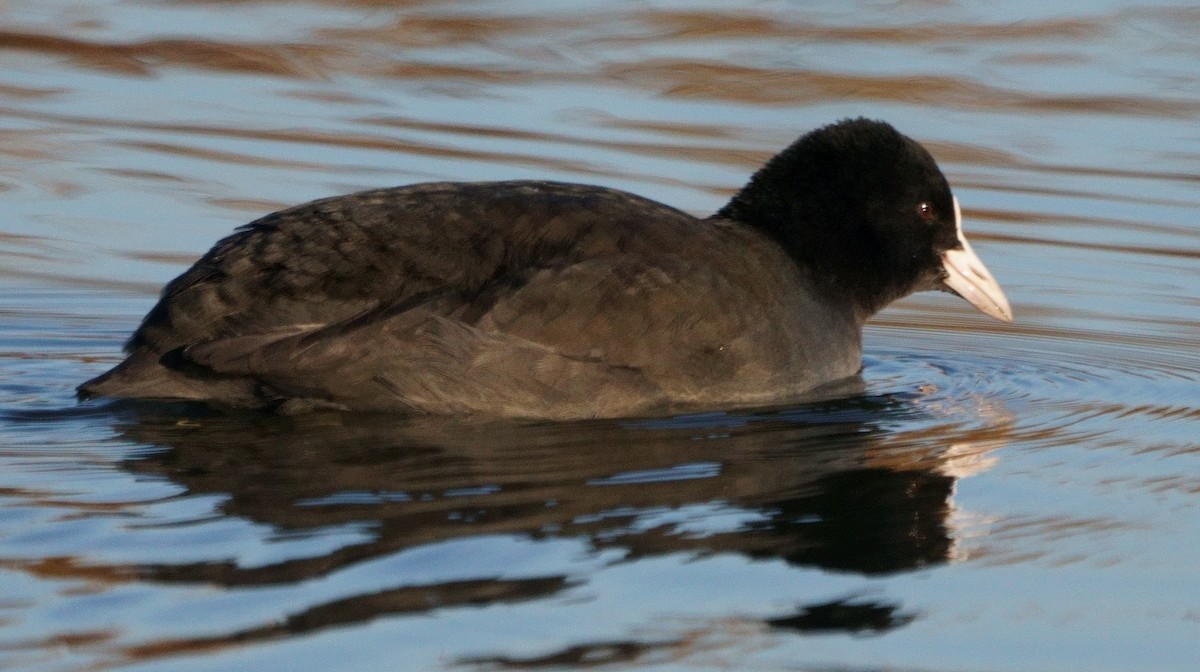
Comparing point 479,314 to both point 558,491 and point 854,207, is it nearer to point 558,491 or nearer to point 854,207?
point 558,491

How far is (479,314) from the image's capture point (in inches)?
242

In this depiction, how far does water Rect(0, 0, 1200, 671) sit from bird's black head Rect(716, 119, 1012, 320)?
433mm

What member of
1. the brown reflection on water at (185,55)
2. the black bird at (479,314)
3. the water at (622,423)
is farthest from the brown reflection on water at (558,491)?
the brown reflection on water at (185,55)

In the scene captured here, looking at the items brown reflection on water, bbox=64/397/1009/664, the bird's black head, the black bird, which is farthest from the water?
the bird's black head

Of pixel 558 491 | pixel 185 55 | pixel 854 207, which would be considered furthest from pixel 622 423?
pixel 185 55

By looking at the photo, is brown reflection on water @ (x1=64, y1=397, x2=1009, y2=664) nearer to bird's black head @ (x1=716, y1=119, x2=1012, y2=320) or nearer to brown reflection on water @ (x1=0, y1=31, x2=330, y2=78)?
bird's black head @ (x1=716, y1=119, x2=1012, y2=320)

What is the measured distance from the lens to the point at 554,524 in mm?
4957

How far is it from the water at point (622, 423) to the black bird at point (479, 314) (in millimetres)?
155

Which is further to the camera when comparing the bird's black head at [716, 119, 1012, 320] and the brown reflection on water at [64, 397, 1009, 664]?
the bird's black head at [716, 119, 1012, 320]

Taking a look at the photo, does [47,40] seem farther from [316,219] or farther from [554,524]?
[554,524]

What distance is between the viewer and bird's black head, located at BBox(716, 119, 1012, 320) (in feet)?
23.4

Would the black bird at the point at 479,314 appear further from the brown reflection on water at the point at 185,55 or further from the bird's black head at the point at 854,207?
the brown reflection on water at the point at 185,55

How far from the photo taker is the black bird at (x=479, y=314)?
6098mm

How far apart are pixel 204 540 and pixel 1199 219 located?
21.9ft
